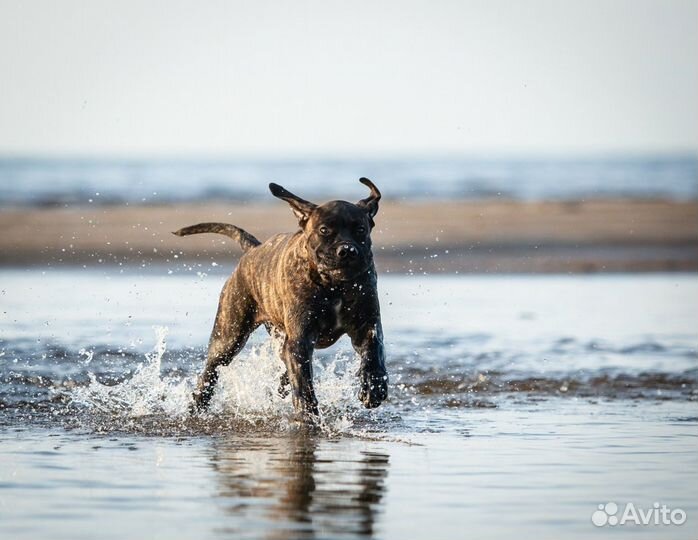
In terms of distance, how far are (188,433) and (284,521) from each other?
9.27ft

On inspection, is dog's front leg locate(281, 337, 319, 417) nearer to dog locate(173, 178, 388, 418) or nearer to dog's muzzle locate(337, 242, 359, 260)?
dog locate(173, 178, 388, 418)

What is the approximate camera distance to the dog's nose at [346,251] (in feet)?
27.3

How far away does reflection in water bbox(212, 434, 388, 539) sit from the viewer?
20.1 ft

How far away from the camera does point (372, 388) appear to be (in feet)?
28.2

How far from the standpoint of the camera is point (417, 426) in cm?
927

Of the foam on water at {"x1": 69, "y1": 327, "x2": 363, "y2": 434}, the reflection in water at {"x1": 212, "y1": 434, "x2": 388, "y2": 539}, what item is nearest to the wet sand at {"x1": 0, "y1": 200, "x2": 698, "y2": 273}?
the foam on water at {"x1": 69, "y1": 327, "x2": 363, "y2": 434}

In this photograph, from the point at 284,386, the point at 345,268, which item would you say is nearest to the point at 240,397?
the point at 284,386

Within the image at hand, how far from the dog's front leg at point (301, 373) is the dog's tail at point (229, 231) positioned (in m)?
1.53

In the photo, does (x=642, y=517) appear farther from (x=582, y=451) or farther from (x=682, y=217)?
(x=682, y=217)

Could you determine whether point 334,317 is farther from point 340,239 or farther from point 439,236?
point 439,236

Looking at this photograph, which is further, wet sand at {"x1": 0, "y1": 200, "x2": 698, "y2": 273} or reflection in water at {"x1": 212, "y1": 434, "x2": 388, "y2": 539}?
wet sand at {"x1": 0, "y1": 200, "x2": 698, "y2": 273}

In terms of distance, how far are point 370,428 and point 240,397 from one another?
1209mm

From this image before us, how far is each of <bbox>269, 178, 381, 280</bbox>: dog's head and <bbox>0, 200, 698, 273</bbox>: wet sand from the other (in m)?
11.4

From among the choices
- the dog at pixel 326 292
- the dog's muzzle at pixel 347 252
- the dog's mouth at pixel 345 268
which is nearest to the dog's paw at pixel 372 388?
the dog at pixel 326 292
